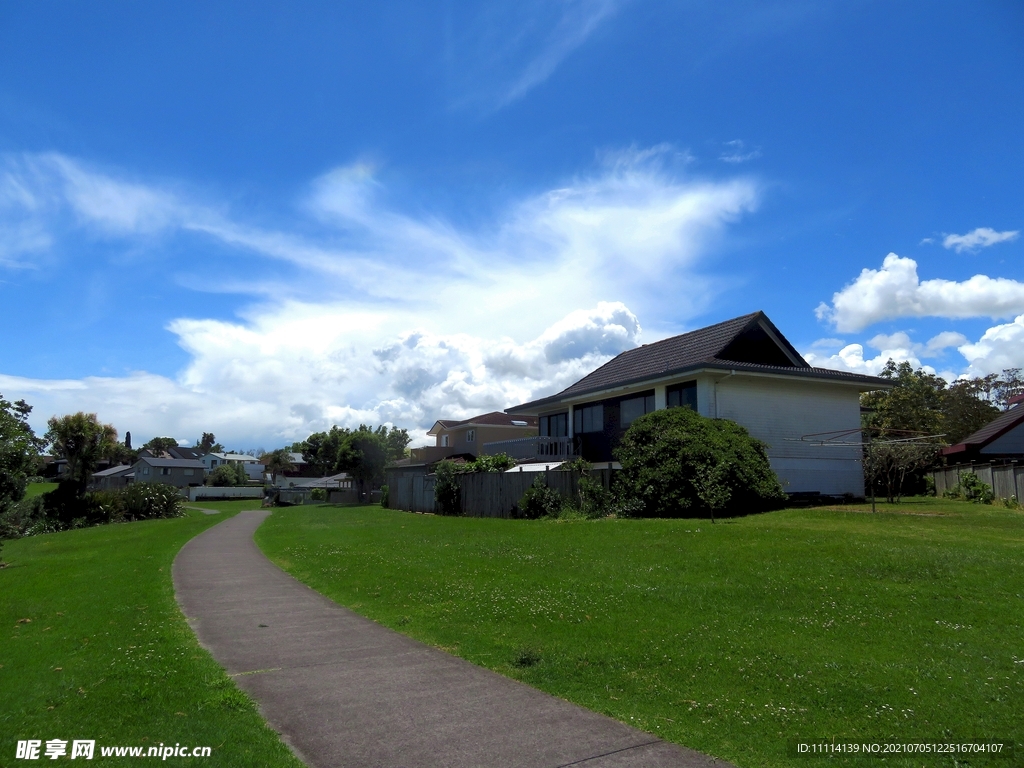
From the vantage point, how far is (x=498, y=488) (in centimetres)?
2611

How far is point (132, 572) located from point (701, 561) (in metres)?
11.1

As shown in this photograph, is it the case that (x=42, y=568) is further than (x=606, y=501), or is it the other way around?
(x=606, y=501)

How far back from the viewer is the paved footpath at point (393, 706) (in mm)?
5180

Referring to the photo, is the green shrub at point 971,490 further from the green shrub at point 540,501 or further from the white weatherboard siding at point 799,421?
the green shrub at point 540,501

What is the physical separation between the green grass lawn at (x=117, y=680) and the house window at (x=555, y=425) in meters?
22.3

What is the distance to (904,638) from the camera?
743 centimetres

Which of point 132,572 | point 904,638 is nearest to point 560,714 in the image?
point 904,638

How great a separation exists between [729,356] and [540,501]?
837cm

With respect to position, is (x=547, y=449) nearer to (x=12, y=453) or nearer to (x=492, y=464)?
(x=492, y=464)

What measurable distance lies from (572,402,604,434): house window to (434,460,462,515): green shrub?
5.64 meters

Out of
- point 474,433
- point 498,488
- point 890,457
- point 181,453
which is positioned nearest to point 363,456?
point 474,433

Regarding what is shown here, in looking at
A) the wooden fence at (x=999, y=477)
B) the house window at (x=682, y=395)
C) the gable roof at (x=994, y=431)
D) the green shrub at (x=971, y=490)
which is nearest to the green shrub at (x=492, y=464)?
the house window at (x=682, y=395)

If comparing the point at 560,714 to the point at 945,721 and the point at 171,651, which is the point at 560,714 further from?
the point at 171,651

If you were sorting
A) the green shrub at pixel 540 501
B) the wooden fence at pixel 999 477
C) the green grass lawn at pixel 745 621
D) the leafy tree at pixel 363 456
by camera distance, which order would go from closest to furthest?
1. the green grass lawn at pixel 745 621
2. the wooden fence at pixel 999 477
3. the green shrub at pixel 540 501
4. the leafy tree at pixel 363 456
